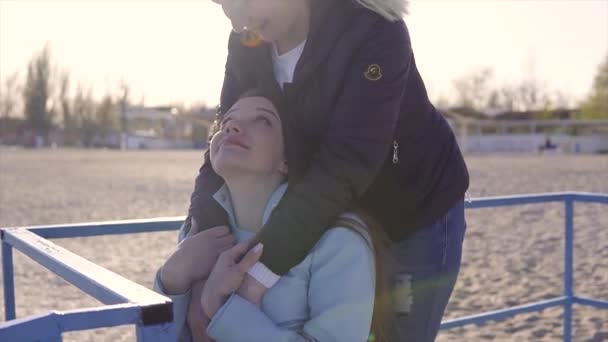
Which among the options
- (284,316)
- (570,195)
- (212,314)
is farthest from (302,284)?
(570,195)

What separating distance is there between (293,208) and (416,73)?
1.48ft

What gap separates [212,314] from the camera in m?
Result: 1.49

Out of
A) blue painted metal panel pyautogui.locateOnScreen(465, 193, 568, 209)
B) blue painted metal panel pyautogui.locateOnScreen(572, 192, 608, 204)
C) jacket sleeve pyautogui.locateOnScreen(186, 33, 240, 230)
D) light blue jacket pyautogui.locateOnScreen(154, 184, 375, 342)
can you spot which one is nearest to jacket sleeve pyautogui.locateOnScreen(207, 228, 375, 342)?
light blue jacket pyautogui.locateOnScreen(154, 184, 375, 342)

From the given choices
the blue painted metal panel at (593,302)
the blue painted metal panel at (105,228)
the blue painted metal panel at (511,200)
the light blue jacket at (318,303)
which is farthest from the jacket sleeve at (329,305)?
the blue painted metal panel at (593,302)

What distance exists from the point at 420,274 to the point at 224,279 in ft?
1.69

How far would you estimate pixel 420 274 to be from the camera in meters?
1.79

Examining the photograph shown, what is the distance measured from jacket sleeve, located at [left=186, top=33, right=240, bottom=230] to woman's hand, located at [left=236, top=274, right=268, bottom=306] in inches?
7.4

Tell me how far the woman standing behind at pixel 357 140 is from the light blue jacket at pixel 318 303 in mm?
39

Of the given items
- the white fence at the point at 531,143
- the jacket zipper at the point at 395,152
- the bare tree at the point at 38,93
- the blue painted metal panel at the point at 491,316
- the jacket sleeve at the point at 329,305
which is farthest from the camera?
the bare tree at the point at 38,93

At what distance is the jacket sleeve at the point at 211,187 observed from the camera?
165cm

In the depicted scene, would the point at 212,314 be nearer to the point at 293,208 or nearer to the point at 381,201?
the point at 293,208

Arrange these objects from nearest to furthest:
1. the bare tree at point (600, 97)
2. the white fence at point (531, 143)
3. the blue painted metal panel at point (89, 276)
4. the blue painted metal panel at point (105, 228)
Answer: the blue painted metal panel at point (89, 276), the blue painted metal panel at point (105, 228), the white fence at point (531, 143), the bare tree at point (600, 97)

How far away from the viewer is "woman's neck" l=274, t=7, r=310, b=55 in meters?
1.62

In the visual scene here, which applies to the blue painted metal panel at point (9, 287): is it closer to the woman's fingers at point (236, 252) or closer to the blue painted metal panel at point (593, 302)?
the woman's fingers at point (236, 252)
